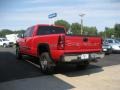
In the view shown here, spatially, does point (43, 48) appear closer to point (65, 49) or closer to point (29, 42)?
point (65, 49)

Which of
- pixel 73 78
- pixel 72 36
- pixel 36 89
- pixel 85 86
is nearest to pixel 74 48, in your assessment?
pixel 72 36

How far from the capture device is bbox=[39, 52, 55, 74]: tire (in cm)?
936

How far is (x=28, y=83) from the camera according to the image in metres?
8.03

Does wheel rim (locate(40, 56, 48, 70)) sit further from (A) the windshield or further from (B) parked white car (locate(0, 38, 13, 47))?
(B) parked white car (locate(0, 38, 13, 47))

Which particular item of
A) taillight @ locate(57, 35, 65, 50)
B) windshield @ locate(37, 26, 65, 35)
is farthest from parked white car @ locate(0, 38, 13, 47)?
taillight @ locate(57, 35, 65, 50)

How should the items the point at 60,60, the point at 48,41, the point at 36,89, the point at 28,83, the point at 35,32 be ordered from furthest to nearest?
the point at 35,32
the point at 48,41
the point at 60,60
the point at 28,83
the point at 36,89

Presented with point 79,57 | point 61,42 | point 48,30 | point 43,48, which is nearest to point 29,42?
point 48,30

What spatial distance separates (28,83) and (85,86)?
1886mm

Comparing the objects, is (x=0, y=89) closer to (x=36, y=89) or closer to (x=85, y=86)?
(x=36, y=89)

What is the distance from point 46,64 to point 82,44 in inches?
64.9

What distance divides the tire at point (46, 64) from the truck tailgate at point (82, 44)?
112 centimetres

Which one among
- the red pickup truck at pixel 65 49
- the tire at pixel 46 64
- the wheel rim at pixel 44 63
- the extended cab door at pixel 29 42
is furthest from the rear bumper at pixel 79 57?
the extended cab door at pixel 29 42

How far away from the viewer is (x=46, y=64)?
9539mm

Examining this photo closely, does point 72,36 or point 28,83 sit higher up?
point 72,36
